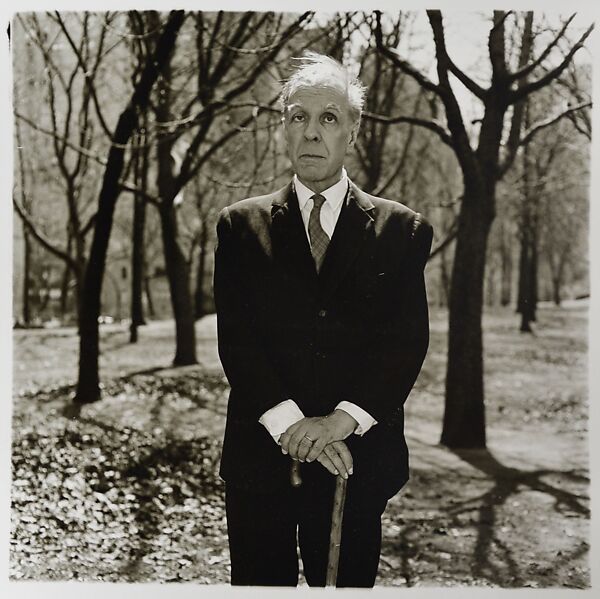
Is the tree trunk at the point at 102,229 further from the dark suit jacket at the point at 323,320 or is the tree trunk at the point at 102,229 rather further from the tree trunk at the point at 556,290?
the tree trunk at the point at 556,290

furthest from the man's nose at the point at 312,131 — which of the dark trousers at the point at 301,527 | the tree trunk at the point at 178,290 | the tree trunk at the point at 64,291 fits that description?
the tree trunk at the point at 64,291

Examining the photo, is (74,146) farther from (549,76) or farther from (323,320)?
(549,76)

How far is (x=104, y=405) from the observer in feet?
14.3

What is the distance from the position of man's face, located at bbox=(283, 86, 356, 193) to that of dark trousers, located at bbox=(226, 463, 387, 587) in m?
0.99

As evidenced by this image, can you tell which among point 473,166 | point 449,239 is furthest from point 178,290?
point 473,166

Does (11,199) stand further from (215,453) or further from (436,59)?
(436,59)

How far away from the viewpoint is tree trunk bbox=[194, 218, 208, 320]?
397 cm

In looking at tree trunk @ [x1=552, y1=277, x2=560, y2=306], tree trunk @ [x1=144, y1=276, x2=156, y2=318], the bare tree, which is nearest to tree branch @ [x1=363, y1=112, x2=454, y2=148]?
the bare tree

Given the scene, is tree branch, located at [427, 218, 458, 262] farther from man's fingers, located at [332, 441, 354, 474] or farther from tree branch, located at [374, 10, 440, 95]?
man's fingers, located at [332, 441, 354, 474]

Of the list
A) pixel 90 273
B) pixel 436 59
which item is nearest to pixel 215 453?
pixel 90 273

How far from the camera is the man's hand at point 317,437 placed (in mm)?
2625

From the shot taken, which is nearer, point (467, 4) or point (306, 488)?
point (306, 488)

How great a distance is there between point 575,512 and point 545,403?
2.15 feet

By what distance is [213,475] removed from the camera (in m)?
4.01
